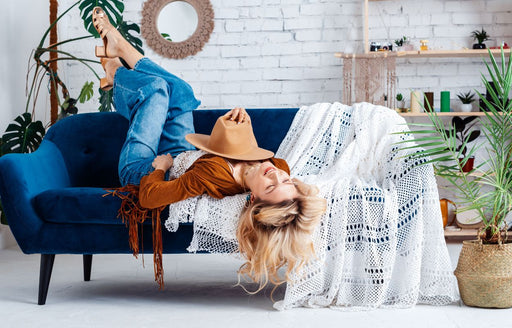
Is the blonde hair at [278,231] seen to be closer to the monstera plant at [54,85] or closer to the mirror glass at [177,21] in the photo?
the monstera plant at [54,85]

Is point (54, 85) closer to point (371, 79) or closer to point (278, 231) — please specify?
point (371, 79)

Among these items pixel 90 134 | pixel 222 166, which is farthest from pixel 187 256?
pixel 222 166

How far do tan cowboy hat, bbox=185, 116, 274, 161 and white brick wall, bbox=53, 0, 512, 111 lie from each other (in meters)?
2.19

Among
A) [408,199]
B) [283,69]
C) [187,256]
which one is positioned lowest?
[187,256]

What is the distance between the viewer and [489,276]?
2.30 metres

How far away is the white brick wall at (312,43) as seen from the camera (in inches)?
179

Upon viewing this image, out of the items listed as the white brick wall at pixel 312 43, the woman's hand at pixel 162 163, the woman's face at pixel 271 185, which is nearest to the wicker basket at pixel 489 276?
the woman's face at pixel 271 185

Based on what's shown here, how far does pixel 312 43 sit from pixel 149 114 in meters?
2.15

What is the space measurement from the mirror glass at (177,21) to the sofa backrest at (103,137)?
159 cm

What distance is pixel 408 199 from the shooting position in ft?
7.79

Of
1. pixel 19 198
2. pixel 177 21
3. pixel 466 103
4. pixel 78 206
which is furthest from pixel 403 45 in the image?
pixel 19 198

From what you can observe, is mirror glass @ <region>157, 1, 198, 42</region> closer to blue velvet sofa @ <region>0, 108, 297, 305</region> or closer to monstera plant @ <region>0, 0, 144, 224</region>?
monstera plant @ <region>0, 0, 144, 224</region>

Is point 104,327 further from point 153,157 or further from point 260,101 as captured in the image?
point 260,101

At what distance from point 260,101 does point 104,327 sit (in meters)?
2.75
